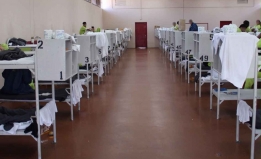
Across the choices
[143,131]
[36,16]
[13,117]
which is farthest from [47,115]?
[36,16]

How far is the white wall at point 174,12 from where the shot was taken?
20844 millimetres

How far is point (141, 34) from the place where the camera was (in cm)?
2164

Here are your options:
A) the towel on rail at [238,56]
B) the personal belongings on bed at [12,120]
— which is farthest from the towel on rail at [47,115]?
the towel on rail at [238,56]

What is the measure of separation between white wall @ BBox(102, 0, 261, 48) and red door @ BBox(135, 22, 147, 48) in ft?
0.84

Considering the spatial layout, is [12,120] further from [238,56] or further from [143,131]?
[238,56]

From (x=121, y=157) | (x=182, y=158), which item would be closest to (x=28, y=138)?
(x=121, y=157)

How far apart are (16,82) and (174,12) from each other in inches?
686

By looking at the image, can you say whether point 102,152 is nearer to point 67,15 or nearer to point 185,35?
point 185,35

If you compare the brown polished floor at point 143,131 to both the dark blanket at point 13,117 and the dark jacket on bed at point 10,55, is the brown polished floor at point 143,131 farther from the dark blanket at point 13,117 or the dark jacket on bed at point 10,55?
the dark jacket on bed at point 10,55

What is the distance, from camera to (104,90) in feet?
23.7

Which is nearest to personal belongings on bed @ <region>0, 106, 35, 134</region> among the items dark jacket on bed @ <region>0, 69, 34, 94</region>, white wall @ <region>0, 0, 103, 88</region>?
dark jacket on bed @ <region>0, 69, 34, 94</region>

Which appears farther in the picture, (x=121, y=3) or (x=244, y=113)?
(x=121, y=3)

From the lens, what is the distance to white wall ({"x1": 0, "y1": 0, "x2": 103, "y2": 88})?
22.4 ft

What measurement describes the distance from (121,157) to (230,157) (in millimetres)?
1109
